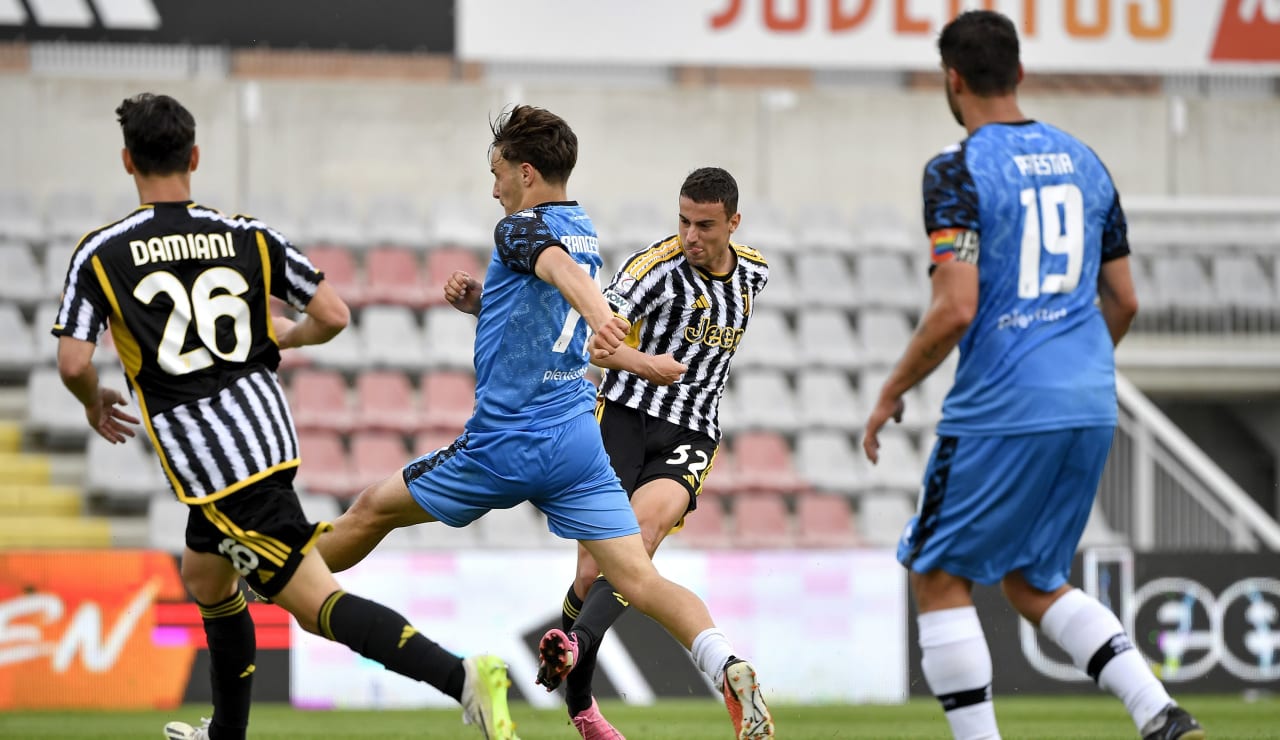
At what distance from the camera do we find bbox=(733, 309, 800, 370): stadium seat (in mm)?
13859

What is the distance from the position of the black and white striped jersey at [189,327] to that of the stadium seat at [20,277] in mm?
9256

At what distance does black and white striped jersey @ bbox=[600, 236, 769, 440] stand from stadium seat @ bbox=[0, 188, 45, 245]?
9091 mm

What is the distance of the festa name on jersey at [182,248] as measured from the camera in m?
4.55

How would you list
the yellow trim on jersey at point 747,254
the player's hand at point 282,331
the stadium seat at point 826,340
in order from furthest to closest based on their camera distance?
the stadium seat at point 826,340 → the yellow trim on jersey at point 747,254 → the player's hand at point 282,331

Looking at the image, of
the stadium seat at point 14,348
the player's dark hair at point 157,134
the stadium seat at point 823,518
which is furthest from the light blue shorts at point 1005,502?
the stadium seat at point 14,348

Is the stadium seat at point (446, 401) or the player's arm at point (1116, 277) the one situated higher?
the player's arm at point (1116, 277)

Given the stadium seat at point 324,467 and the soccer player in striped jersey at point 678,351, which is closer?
the soccer player in striped jersey at point 678,351

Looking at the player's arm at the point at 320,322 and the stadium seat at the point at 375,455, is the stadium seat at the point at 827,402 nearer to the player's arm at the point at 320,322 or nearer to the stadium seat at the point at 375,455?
the stadium seat at the point at 375,455

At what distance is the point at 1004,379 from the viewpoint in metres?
4.25

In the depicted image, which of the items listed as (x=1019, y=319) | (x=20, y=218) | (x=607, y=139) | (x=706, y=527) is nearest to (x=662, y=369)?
(x=1019, y=319)

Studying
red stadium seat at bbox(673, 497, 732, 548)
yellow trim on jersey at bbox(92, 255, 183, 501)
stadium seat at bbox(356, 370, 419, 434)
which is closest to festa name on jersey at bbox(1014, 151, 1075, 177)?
yellow trim on jersey at bbox(92, 255, 183, 501)

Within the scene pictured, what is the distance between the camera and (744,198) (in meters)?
15.6

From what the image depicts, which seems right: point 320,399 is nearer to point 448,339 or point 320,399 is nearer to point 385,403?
point 385,403

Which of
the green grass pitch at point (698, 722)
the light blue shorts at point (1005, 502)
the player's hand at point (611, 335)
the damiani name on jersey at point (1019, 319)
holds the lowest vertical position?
the green grass pitch at point (698, 722)
